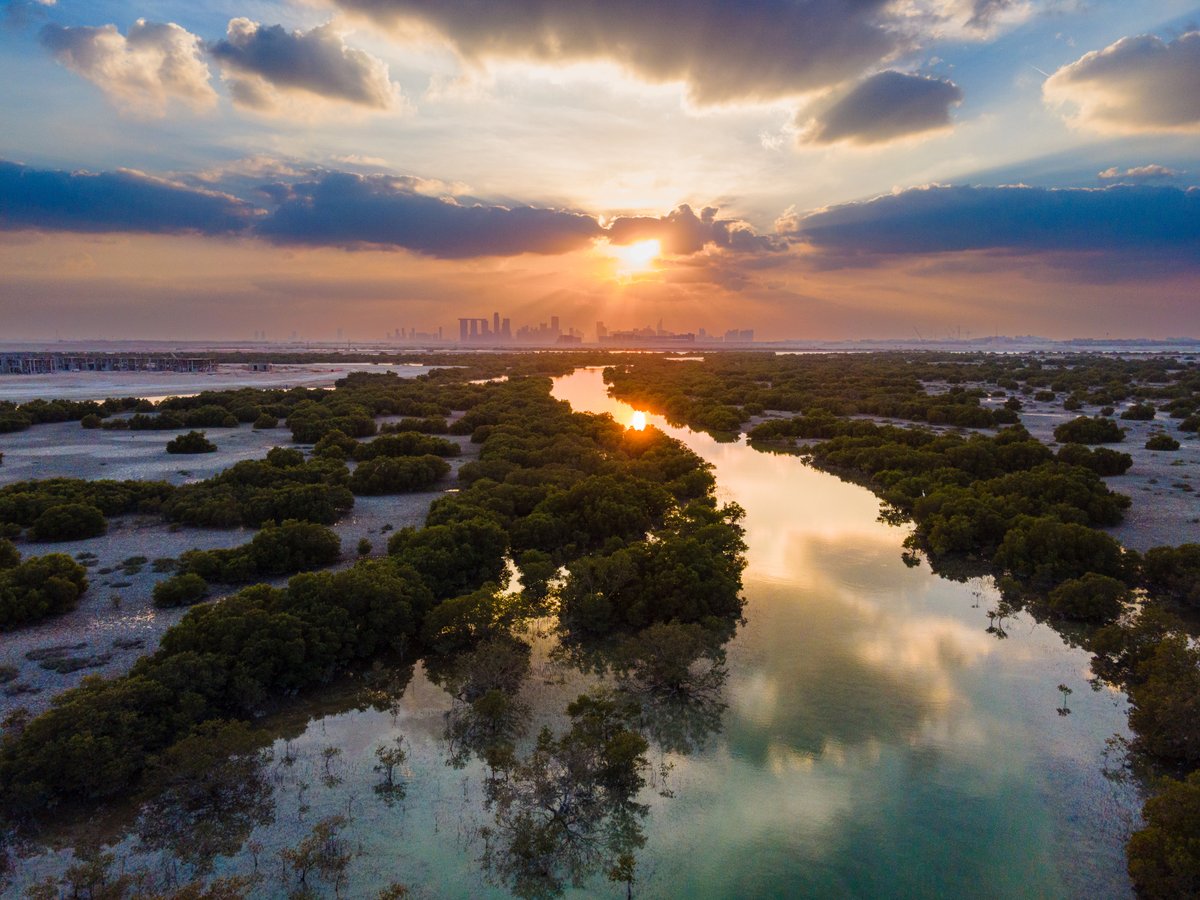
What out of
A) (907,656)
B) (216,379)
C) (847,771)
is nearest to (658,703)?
(847,771)

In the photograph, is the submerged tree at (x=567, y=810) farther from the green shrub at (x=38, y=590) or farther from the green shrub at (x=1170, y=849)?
the green shrub at (x=38, y=590)

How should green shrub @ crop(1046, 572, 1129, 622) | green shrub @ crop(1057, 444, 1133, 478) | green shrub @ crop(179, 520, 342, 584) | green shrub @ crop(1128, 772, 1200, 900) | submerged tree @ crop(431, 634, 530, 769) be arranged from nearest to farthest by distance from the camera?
1. green shrub @ crop(1128, 772, 1200, 900)
2. submerged tree @ crop(431, 634, 530, 769)
3. green shrub @ crop(1046, 572, 1129, 622)
4. green shrub @ crop(179, 520, 342, 584)
5. green shrub @ crop(1057, 444, 1133, 478)

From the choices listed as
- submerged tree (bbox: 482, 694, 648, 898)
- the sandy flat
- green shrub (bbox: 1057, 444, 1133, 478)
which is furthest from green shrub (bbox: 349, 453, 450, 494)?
green shrub (bbox: 1057, 444, 1133, 478)

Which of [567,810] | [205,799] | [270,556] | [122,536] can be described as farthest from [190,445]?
[567,810]

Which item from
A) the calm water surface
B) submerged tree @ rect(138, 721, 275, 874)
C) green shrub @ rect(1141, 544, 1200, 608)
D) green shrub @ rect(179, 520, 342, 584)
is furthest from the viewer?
green shrub @ rect(179, 520, 342, 584)

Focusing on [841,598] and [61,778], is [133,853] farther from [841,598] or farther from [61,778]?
[841,598]

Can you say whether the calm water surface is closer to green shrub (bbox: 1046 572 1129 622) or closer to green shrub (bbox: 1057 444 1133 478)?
green shrub (bbox: 1046 572 1129 622)

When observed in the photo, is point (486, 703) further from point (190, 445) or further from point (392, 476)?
point (190, 445)

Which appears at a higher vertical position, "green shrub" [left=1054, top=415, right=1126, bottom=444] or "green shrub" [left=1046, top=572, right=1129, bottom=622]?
"green shrub" [left=1054, top=415, right=1126, bottom=444]

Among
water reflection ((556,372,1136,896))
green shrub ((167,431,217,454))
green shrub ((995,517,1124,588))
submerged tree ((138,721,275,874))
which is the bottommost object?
water reflection ((556,372,1136,896))
